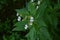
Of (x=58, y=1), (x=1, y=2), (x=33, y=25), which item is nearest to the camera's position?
(x=33, y=25)

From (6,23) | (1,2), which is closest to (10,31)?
(6,23)

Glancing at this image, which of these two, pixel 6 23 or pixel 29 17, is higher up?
pixel 29 17

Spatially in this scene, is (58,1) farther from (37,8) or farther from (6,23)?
(6,23)

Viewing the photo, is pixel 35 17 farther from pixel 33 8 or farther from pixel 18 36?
pixel 18 36

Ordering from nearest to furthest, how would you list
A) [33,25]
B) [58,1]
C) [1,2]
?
1. [33,25]
2. [58,1]
3. [1,2]

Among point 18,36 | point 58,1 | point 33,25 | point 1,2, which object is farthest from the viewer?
point 1,2

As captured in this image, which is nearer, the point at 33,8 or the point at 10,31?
the point at 33,8

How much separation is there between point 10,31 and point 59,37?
0.88m

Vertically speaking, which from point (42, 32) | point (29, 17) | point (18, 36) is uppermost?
point (29, 17)

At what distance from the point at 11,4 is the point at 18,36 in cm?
62

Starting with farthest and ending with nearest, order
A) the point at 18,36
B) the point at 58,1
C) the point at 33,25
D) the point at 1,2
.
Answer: the point at 1,2, the point at 18,36, the point at 58,1, the point at 33,25

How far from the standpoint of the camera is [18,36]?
9.41 feet

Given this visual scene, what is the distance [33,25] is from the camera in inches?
78.4

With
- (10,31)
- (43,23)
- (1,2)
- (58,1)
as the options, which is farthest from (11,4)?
(43,23)
